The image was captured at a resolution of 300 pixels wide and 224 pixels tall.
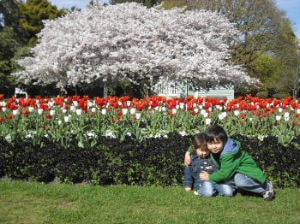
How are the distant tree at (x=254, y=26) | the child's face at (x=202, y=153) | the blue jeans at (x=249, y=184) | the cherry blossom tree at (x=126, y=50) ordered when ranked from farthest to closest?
the distant tree at (x=254, y=26), the cherry blossom tree at (x=126, y=50), the child's face at (x=202, y=153), the blue jeans at (x=249, y=184)

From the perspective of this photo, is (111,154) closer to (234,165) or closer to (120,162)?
(120,162)

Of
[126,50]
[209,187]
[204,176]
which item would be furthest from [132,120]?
[126,50]

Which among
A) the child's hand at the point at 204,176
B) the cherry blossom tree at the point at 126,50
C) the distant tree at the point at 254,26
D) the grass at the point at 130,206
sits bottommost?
the grass at the point at 130,206

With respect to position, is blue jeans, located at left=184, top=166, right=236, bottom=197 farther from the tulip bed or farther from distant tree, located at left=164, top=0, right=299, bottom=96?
distant tree, located at left=164, top=0, right=299, bottom=96

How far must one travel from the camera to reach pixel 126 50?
63.3 feet

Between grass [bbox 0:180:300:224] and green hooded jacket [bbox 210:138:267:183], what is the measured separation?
0.26 m

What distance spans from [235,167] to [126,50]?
13687 mm

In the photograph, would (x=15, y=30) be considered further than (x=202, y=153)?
Yes

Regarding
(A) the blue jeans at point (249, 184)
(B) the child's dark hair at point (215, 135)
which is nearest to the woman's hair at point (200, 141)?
(B) the child's dark hair at point (215, 135)

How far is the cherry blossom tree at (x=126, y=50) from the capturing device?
63.0 ft

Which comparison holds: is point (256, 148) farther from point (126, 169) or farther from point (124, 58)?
point (124, 58)

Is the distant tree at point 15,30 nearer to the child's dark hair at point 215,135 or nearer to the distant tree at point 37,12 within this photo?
the distant tree at point 37,12

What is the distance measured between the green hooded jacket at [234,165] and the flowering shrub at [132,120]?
50.1 inches

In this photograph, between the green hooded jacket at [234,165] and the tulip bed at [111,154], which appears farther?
the tulip bed at [111,154]
